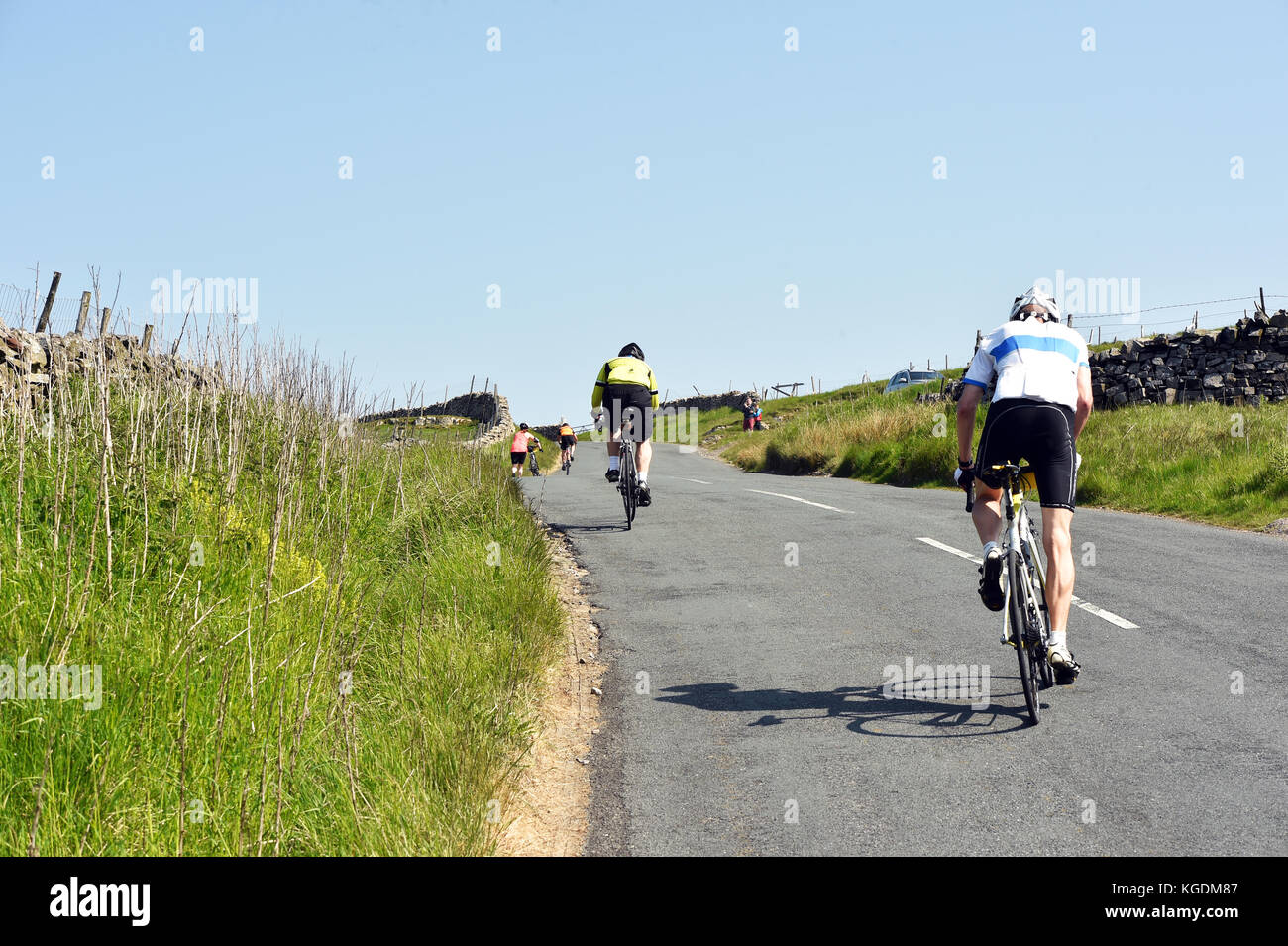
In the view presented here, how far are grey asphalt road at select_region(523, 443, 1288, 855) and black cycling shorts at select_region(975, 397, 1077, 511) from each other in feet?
4.20

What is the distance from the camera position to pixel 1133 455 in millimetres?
17469

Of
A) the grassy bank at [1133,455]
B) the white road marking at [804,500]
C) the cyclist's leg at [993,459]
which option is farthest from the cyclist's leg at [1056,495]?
the grassy bank at [1133,455]

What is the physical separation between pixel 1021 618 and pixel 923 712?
81cm

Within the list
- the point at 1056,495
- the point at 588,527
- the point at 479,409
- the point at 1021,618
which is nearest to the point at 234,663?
the point at 1021,618

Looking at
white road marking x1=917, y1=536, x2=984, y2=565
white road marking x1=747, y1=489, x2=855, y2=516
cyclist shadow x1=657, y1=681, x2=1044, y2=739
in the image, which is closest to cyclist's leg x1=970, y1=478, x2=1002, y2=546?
cyclist shadow x1=657, y1=681, x2=1044, y2=739

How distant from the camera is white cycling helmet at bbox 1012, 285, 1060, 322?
18.0 feet

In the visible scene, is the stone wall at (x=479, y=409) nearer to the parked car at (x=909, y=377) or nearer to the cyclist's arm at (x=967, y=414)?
the parked car at (x=909, y=377)

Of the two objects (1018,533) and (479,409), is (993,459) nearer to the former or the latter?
(1018,533)

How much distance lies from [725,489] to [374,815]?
49.4 ft

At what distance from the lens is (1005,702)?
5.77 m

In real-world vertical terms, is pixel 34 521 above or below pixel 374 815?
above

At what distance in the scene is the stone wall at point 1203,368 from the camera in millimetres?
21984
